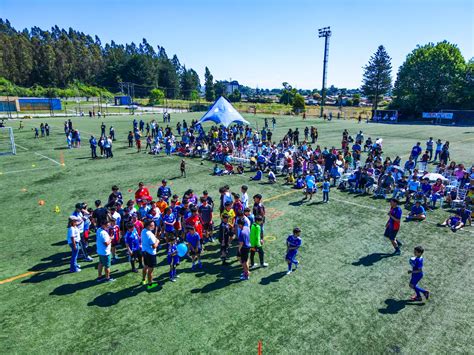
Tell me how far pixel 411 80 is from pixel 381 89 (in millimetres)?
14152

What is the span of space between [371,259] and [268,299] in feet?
13.9

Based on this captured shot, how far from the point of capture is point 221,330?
7.25 metres

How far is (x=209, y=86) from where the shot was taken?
126312mm

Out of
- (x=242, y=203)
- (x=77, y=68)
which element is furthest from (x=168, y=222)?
(x=77, y=68)

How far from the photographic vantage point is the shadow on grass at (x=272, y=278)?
9.15 meters

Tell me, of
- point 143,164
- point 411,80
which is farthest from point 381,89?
point 143,164

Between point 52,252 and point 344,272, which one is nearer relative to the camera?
point 344,272

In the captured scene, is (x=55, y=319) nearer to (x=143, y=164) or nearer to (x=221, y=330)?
(x=221, y=330)

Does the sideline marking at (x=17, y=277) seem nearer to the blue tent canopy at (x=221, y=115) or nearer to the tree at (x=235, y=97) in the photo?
the blue tent canopy at (x=221, y=115)

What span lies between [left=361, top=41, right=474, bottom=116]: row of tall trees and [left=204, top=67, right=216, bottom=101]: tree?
6996cm

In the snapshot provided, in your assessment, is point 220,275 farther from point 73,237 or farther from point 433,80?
point 433,80

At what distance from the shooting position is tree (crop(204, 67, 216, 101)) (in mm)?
121750

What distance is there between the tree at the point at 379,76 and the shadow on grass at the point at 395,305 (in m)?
78.3

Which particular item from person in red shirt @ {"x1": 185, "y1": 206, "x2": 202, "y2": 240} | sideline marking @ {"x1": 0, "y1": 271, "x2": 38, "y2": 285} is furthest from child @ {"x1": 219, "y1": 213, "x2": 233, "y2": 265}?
sideline marking @ {"x1": 0, "y1": 271, "x2": 38, "y2": 285}
